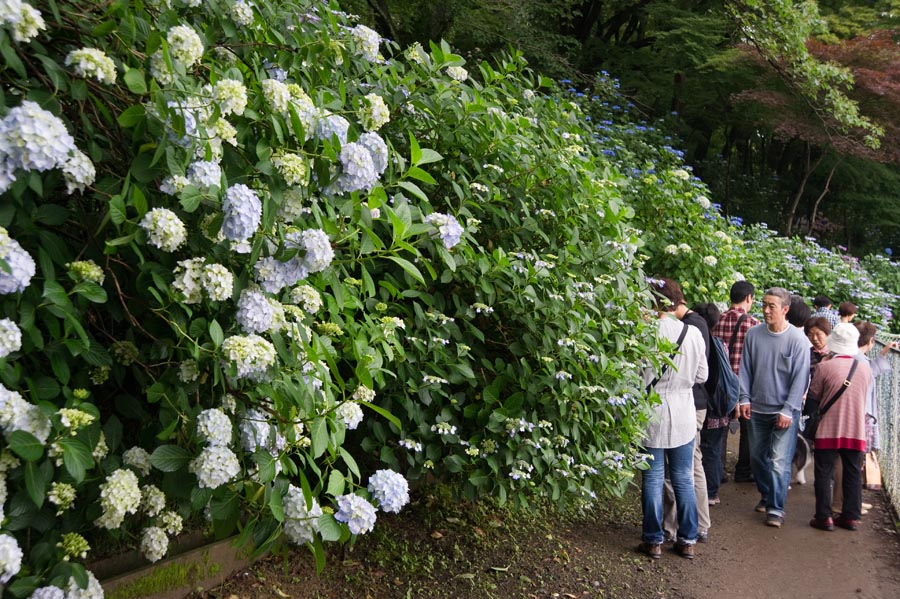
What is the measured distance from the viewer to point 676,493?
5.68 m

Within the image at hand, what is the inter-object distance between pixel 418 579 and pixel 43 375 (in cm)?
288

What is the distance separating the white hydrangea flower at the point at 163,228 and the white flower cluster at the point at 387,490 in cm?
96

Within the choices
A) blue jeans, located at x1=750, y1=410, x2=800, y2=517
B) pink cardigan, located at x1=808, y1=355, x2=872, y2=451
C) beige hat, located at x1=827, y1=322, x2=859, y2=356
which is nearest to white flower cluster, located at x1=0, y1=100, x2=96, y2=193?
blue jeans, located at x1=750, y1=410, x2=800, y2=517

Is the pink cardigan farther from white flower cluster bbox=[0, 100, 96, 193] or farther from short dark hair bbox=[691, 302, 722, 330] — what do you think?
white flower cluster bbox=[0, 100, 96, 193]

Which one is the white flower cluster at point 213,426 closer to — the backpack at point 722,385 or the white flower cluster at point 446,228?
the white flower cluster at point 446,228

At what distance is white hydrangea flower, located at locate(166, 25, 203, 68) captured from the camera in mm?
2145

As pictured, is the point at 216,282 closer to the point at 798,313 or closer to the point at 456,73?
the point at 456,73

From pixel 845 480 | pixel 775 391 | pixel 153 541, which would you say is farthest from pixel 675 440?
pixel 153 541

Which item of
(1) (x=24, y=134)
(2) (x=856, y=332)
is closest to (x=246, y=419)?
(1) (x=24, y=134)

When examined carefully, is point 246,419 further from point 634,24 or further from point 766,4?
point 634,24

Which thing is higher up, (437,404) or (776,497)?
(437,404)

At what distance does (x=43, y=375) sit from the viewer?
2.10 meters

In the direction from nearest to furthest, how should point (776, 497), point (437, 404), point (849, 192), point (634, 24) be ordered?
point (437, 404)
point (776, 497)
point (634, 24)
point (849, 192)

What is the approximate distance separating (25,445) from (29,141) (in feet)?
2.32
